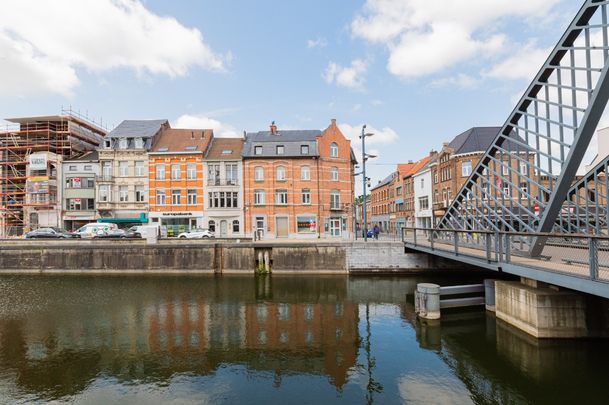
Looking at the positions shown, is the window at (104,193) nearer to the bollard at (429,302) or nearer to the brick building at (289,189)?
the brick building at (289,189)

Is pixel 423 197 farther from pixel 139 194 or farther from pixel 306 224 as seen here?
pixel 139 194

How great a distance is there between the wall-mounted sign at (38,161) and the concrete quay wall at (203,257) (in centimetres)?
1417

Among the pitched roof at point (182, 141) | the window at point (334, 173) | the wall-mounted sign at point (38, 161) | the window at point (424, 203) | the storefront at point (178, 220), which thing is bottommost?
the storefront at point (178, 220)

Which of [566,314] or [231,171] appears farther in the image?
[231,171]

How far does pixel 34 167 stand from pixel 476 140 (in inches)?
Result: 1965

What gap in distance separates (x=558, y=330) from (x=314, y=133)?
30.6 metres

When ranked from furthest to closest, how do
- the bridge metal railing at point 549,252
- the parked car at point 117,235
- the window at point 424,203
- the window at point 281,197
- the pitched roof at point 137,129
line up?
the window at point 424,203 → the pitched roof at point 137,129 → the window at point 281,197 → the parked car at point 117,235 → the bridge metal railing at point 549,252

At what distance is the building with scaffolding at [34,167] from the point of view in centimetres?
3919

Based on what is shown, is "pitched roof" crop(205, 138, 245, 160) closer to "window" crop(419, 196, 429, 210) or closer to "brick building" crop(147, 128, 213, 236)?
"brick building" crop(147, 128, 213, 236)

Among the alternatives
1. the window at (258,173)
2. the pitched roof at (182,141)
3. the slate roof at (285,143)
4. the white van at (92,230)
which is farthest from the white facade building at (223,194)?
the white van at (92,230)

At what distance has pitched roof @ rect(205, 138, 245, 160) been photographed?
37.9 meters

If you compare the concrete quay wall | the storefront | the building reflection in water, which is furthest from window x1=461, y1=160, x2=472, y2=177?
the storefront

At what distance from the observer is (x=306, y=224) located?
36.7 meters

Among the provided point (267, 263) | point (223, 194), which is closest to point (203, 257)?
point (267, 263)
